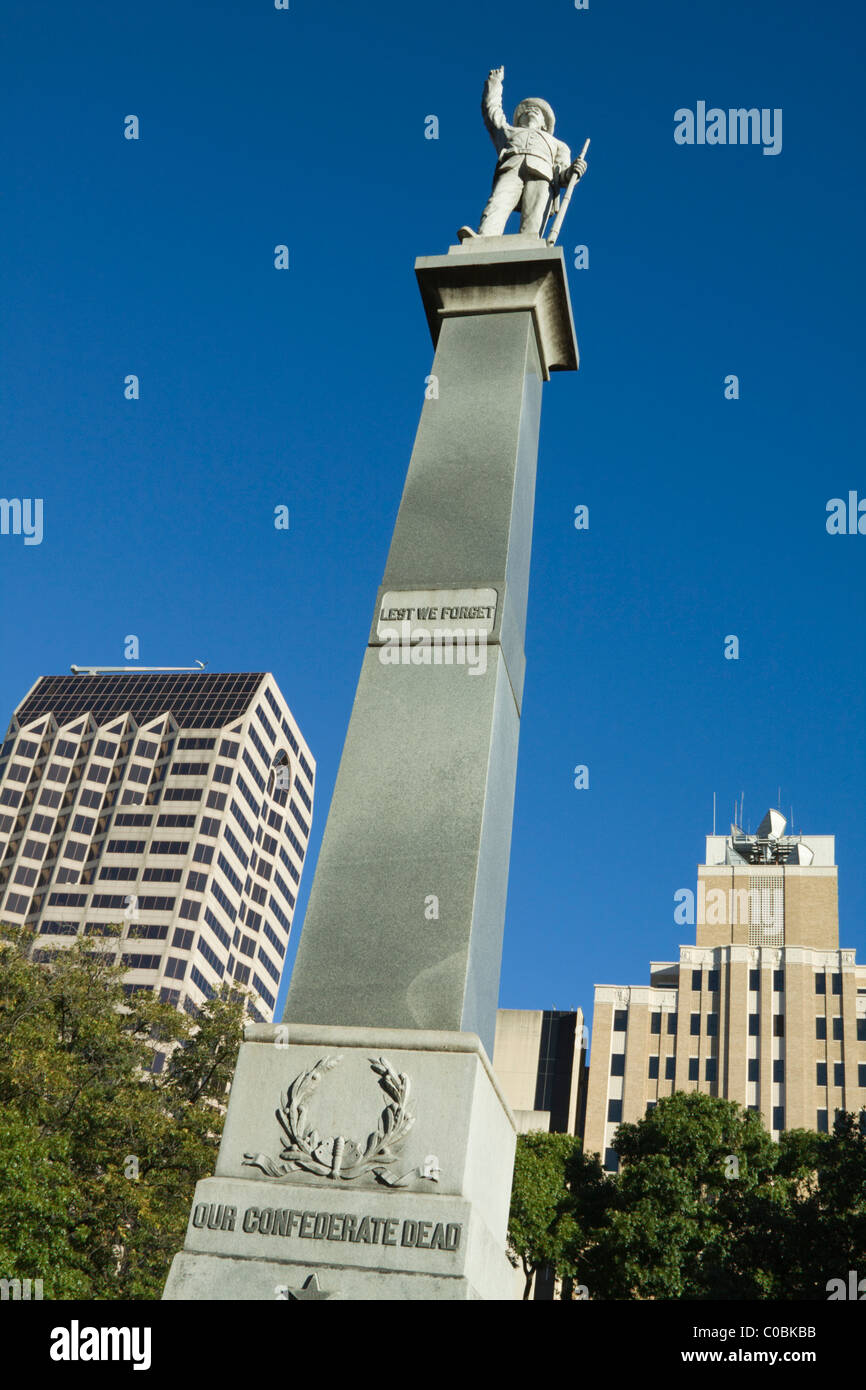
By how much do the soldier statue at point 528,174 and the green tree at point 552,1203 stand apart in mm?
37228

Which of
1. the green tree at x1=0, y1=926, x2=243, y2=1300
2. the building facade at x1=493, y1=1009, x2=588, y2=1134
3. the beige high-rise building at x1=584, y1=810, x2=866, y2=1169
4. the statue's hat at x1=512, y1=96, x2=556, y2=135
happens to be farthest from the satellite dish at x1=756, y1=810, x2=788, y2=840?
the statue's hat at x1=512, y1=96, x2=556, y2=135

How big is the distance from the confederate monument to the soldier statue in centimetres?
95

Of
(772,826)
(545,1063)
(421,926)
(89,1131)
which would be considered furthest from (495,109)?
(772,826)

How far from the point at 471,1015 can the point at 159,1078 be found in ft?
111

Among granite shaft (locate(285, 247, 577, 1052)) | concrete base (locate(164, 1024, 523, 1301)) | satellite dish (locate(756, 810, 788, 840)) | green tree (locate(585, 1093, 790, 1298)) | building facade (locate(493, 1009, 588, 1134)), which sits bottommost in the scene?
concrete base (locate(164, 1024, 523, 1301))

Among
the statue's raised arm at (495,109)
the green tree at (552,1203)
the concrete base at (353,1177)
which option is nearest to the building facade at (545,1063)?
the green tree at (552,1203)

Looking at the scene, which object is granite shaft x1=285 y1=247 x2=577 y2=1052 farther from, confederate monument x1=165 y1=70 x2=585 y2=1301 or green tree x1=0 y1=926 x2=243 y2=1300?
green tree x1=0 y1=926 x2=243 y2=1300

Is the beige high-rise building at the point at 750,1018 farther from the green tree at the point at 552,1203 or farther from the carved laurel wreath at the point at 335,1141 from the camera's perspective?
the carved laurel wreath at the point at 335,1141

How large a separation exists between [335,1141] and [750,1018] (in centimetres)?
9633

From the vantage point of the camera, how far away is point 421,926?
793cm

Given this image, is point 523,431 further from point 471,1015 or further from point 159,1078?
point 159,1078

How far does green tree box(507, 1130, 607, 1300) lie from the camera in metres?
43.3

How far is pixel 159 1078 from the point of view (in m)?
38.8
